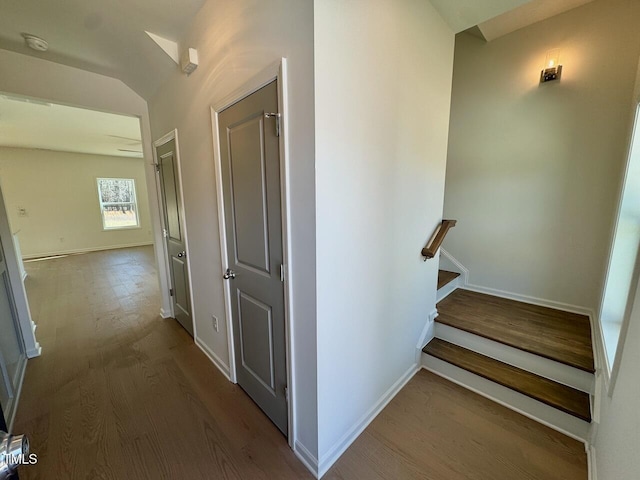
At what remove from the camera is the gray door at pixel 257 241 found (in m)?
1.35

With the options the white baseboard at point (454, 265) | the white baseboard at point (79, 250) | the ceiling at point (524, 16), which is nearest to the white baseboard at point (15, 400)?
the white baseboard at point (454, 265)

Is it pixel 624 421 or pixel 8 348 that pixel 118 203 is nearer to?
pixel 8 348

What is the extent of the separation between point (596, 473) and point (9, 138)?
8.94 metres

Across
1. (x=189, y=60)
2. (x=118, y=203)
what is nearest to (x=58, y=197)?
(x=118, y=203)

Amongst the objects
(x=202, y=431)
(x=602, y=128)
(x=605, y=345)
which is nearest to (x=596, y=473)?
(x=605, y=345)

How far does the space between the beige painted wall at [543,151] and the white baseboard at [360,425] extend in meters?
1.61

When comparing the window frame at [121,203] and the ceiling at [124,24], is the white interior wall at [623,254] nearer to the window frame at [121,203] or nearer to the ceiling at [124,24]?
the ceiling at [124,24]

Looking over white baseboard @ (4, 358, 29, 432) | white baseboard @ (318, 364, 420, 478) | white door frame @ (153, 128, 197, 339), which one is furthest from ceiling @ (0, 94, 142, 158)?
white baseboard @ (318, 364, 420, 478)

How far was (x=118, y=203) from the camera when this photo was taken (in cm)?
739

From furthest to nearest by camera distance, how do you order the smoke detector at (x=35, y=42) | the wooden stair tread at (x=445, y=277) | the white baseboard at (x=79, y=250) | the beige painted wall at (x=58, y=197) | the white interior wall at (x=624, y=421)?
the white baseboard at (x=79, y=250) < the beige painted wall at (x=58, y=197) < the wooden stair tread at (x=445, y=277) < the smoke detector at (x=35, y=42) < the white interior wall at (x=624, y=421)

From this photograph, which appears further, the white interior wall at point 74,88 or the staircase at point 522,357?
the white interior wall at point 74,88

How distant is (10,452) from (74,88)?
3.06 m

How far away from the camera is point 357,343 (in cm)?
148

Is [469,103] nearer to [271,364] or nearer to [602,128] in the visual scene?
[602,128]
